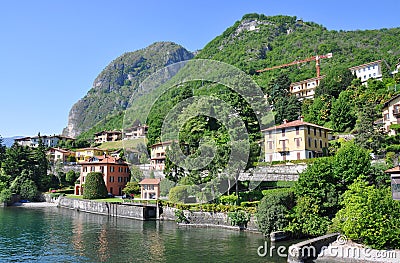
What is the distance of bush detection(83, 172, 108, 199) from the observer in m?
56.3

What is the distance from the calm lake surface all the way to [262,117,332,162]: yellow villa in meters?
20.9

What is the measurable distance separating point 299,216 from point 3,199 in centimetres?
5143

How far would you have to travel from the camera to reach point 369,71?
84.3 m

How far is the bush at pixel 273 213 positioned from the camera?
94.4 ft

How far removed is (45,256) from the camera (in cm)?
2489

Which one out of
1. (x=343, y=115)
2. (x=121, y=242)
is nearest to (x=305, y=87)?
(x=343, y=115)

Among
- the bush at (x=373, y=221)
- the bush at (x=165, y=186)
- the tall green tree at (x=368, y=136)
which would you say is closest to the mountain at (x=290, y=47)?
the tall green tree at (x=368, y=136)

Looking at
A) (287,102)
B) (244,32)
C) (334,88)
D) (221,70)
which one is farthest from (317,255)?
(244,32)

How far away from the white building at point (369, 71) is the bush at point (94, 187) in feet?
196

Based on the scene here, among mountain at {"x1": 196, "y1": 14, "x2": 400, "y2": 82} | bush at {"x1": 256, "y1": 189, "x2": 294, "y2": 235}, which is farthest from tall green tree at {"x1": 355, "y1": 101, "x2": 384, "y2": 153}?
mountain at {"x1": 196, "y1": 14, "x2": 400, "y2": 82}

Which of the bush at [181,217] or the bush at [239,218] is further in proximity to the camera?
the bush at [181,217]

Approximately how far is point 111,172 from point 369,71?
6296cm

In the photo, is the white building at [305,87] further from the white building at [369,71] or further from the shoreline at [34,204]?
the shoreline at [34,204]

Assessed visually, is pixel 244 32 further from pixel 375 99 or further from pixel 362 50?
pixel 375 99
